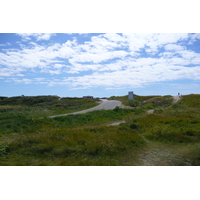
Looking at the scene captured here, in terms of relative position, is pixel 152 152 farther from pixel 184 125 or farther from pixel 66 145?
pixel 184 125

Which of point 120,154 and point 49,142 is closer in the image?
point 120,154

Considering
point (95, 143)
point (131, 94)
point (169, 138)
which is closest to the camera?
point (95, 143)

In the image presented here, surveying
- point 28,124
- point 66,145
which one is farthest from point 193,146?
Answer: point 28,124

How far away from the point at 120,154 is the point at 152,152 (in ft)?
5.83

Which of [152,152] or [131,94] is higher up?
[131,94]

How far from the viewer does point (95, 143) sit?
29.6 feet

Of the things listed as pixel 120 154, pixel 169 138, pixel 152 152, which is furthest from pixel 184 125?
pixel 120 154

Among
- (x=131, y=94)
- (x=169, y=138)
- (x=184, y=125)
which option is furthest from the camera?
(x=131, y=94)

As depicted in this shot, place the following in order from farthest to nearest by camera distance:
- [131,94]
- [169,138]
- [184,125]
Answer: [131,94], [184,125], [169,138]

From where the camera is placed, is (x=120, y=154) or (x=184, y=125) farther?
(x=184, y=125)

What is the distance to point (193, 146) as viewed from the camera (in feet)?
31.6

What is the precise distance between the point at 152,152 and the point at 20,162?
20.6ft

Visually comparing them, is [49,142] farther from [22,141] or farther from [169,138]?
[169,138]

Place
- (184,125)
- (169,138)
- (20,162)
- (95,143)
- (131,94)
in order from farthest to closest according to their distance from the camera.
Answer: (131,94), (184,125), (169,138), (95,143), (20,162)
